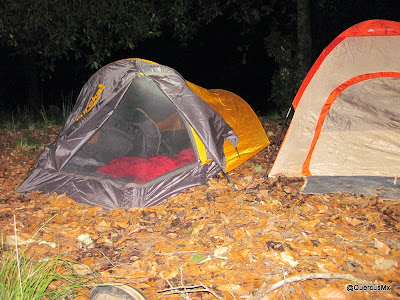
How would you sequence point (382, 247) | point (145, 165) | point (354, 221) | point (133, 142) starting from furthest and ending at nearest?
point (133, 142), point (145, 165), point (354, 221), point (382, 247)

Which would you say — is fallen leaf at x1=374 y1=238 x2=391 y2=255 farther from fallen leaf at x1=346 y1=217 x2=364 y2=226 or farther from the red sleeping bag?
the red sleeping bag

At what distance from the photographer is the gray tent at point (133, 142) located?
4219 millimetres

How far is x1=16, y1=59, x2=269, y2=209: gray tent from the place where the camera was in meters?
4.22

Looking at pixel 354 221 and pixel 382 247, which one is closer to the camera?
pixel 382 247

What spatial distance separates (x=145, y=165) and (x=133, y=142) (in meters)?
0.45

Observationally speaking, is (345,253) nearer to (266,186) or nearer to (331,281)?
(331,281)

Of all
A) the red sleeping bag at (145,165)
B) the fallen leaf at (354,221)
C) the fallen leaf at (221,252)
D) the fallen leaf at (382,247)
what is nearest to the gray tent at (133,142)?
the red sleeping bag at (145,165)

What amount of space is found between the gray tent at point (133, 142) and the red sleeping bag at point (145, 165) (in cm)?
1

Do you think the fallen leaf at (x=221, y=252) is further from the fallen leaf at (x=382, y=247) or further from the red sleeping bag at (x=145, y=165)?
the red sleeping bag at (x=145, y=165)

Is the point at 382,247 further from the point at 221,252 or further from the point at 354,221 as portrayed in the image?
the point at 221,252

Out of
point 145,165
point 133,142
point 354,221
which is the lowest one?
point 354,221

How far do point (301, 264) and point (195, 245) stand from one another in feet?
3.09

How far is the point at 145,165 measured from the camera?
4402 millimetres

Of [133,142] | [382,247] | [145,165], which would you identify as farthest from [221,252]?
[133,142]
